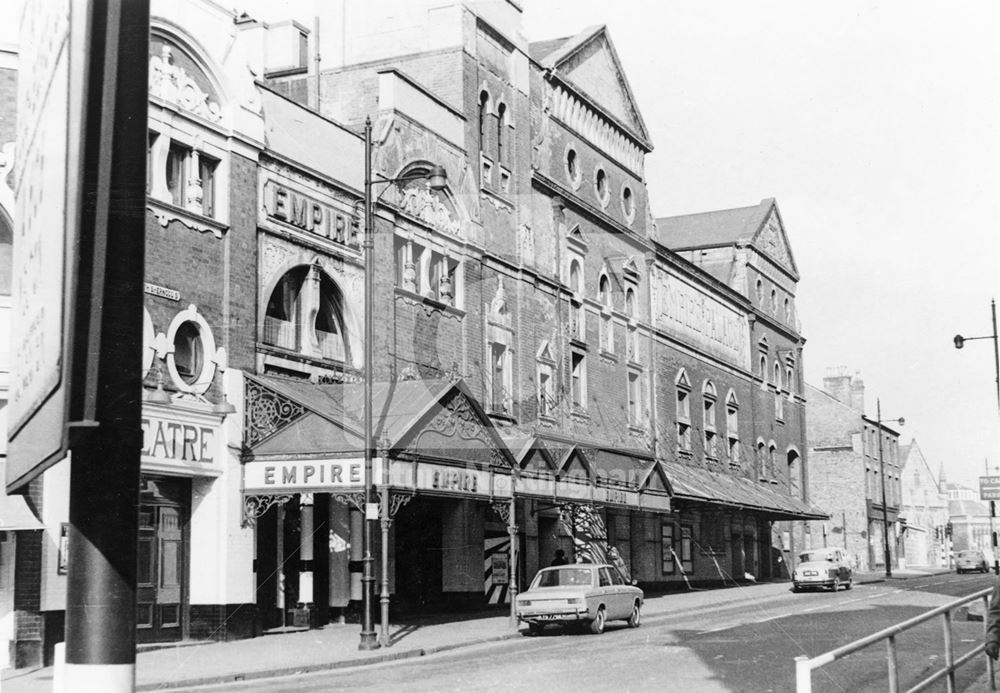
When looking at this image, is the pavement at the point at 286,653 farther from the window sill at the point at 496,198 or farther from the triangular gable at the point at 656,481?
the window sill at the point at 496,198

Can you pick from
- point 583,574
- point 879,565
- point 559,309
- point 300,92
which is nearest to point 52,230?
point 583,574

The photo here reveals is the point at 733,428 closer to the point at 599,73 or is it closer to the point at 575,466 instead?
the point at 599,73

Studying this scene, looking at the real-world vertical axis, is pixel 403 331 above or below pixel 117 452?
above

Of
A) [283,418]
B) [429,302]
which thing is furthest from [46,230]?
[429,302]

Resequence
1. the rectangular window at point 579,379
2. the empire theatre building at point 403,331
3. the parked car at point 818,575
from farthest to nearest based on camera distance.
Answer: the parked car at point 818,575 < the rectangular window at point 579,379 < the empire theatre building at point 403,331

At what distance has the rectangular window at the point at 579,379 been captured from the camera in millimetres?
38750

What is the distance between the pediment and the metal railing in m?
48.8

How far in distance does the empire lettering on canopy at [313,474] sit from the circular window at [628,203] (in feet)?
76.5

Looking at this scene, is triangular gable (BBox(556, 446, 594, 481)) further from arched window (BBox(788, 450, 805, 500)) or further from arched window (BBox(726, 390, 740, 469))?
arched window (BBox(788, 450, 805, 500))

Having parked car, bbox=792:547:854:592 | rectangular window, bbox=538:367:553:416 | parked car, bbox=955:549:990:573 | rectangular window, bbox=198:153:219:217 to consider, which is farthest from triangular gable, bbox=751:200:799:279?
rectangular window, bbox=198:153:219:217

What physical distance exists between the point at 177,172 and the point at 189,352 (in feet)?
10.5

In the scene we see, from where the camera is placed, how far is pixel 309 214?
83.4 ft

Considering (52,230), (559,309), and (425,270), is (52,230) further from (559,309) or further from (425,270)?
(559,309)

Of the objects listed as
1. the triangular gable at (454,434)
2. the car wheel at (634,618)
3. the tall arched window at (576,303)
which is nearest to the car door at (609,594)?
the car wheel at (634,618)
